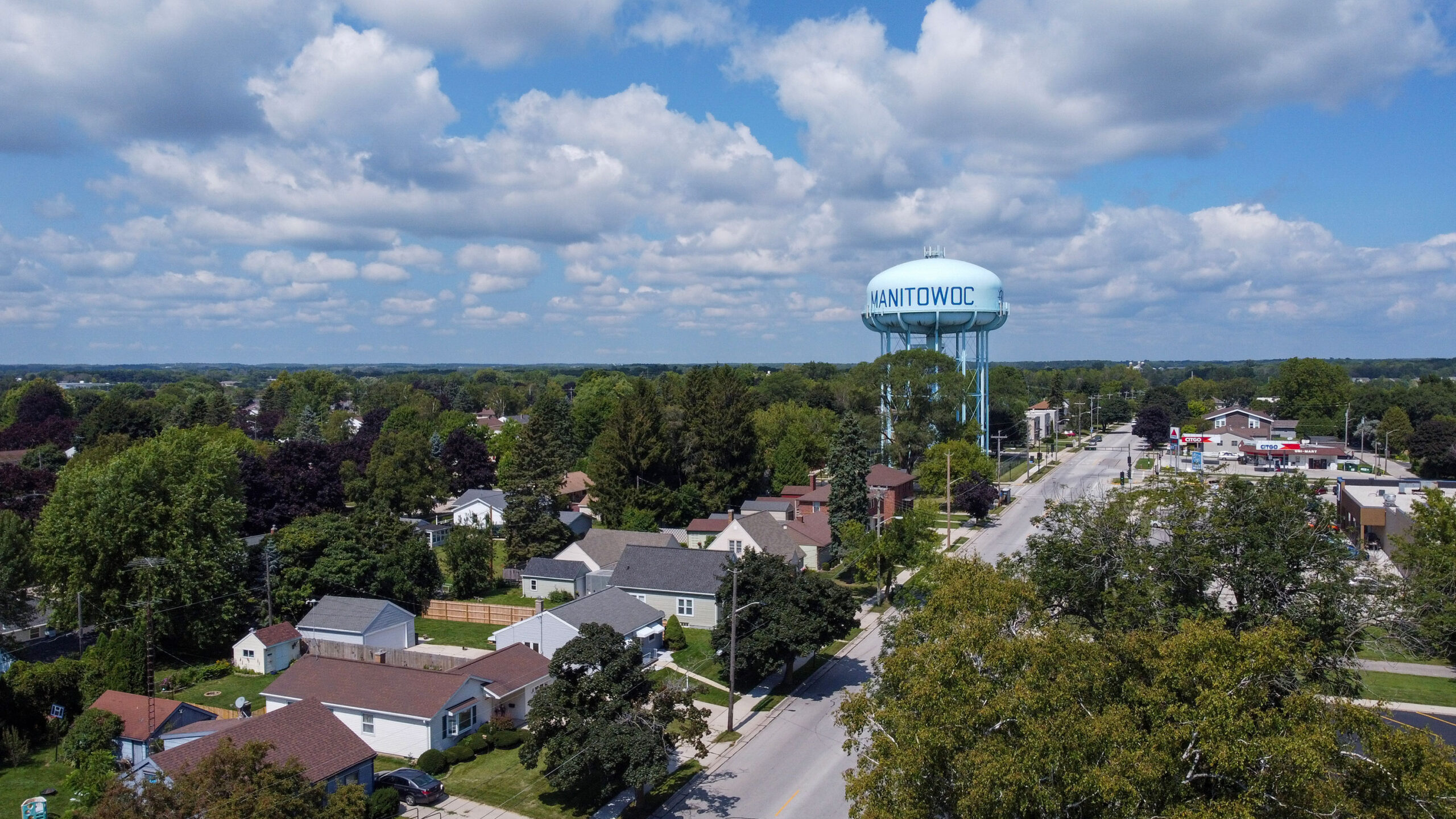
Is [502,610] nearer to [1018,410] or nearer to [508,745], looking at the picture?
[508,745]

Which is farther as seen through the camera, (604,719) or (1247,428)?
(1247,428)

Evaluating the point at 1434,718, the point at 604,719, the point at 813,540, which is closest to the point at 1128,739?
the point at 604,719

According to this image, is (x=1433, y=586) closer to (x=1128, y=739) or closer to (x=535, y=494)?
(x=1128, y=739)

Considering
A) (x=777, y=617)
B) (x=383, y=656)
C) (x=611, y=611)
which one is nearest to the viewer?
(x=777, y=617)

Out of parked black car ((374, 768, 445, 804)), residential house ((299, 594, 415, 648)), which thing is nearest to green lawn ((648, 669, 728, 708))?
parked black car ((374, 768, 445, 804))

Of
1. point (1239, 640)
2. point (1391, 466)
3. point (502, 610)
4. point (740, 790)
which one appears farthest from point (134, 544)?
point (1391, 466)

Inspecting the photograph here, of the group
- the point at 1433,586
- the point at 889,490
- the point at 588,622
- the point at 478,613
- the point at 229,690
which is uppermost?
Result: the point at 1433,586

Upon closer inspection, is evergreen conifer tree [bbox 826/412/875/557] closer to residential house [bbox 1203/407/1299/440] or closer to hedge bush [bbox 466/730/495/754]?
hedge bush [bbox 466/730/495/754]
